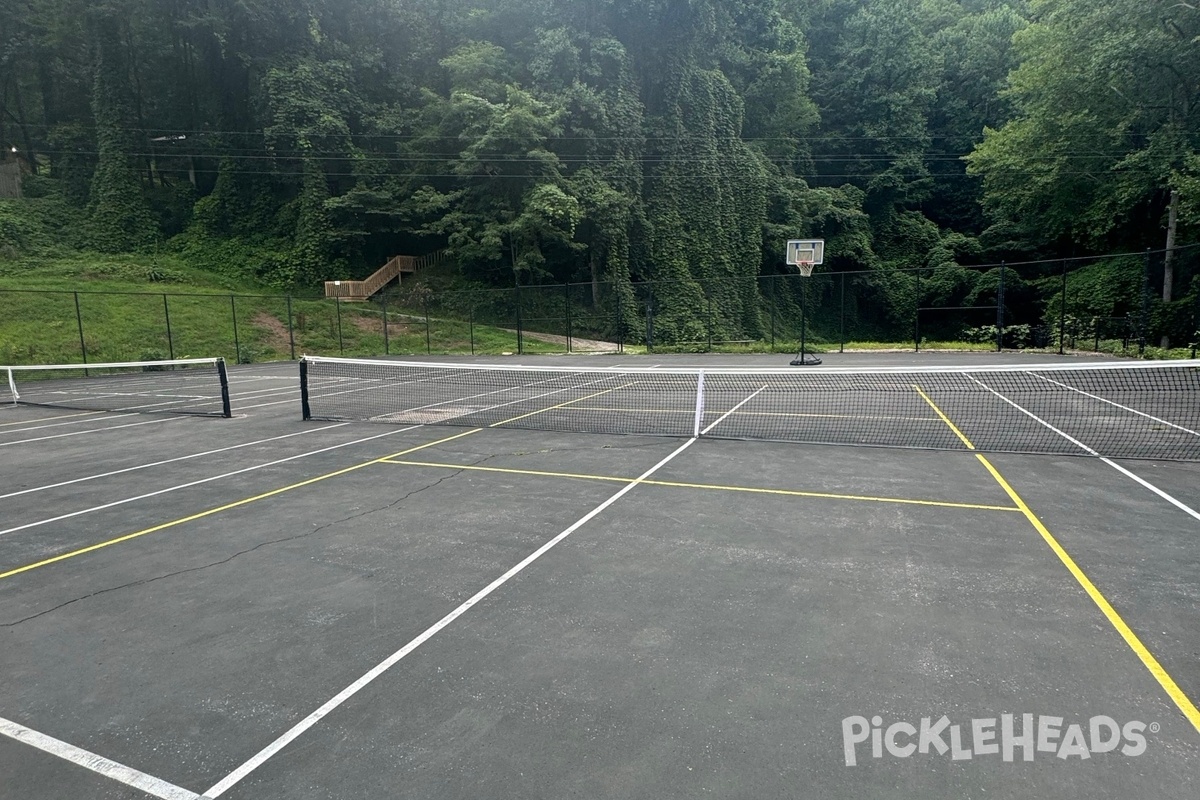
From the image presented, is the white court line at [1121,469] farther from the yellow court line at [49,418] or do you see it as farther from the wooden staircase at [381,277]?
the wooden staircase at [381,277]

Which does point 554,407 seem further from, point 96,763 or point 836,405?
point 96,763

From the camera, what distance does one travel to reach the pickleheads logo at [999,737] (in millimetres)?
3000

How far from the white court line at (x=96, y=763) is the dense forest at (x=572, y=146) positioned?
1327 inches

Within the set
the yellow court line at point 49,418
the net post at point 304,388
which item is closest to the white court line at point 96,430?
the yellow court line at point 49,418

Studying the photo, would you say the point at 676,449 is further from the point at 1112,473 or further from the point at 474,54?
the point at 474,54

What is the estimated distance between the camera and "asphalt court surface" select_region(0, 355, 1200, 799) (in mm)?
2969

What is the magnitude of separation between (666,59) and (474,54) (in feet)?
40.7

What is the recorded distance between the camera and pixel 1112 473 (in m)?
7.88

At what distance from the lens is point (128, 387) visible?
69.3 ft

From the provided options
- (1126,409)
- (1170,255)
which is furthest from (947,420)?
(1170,255)

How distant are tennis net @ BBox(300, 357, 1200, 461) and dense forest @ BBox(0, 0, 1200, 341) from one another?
17.6m

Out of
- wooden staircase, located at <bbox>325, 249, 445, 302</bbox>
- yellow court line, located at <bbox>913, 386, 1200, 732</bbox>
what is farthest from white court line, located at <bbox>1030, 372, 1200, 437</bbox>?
wooden staircase, located at <bbox>325, 249, 445, 302</bbox>

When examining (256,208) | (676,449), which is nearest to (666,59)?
(256,208)

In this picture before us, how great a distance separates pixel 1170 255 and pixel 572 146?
98.9ft
